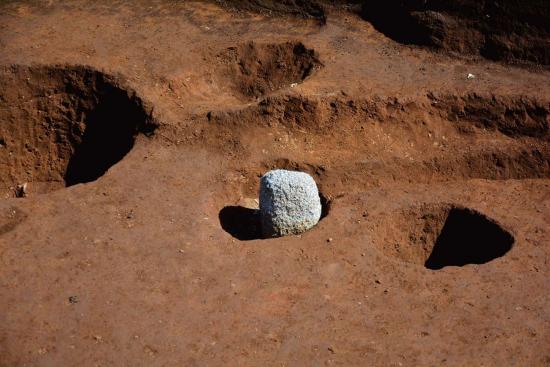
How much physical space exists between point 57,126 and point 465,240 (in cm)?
624

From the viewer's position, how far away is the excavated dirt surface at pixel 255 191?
8.12m

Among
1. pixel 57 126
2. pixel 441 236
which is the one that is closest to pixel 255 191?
pixel 441 236

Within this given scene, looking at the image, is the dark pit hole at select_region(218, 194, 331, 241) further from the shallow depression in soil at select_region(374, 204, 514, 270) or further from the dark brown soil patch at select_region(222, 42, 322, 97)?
the dark brown soil patch at select_region(222, 42, 322, 97)

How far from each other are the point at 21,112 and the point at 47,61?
0.85m

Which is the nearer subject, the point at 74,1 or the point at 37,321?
the point at 37,321

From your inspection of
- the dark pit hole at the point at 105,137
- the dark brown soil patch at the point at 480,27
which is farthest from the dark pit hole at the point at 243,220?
the dark brown soil patch at the point at 480,27

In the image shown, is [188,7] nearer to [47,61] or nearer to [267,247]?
[47,61]

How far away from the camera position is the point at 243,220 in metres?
10.3

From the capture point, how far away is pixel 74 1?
1416 cm

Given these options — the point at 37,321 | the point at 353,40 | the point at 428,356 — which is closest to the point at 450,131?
the point at 353,40

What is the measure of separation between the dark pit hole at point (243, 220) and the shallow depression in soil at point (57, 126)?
7.94 feet

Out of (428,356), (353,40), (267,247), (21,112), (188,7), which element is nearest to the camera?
(428,356)

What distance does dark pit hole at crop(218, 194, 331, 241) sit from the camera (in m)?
10.1

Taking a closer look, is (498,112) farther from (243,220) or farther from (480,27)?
(243,220)
